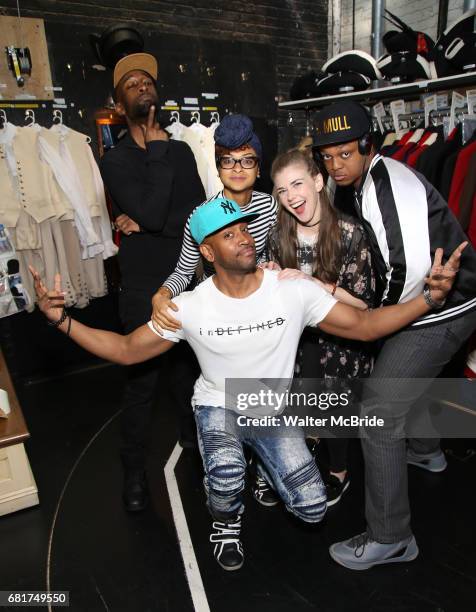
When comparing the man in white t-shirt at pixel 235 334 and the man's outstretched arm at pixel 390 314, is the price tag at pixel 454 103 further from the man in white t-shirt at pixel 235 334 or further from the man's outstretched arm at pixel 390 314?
the man in white t-shirt at pixel 235 334

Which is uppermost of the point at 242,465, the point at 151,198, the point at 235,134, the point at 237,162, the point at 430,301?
the point at 235,134

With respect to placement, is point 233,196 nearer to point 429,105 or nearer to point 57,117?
point 429,105

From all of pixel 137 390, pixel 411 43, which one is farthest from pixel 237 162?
pixel 411 43

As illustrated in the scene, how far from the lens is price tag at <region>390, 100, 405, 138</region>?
362 centimetres

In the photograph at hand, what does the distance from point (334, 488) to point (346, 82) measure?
296 centimetres

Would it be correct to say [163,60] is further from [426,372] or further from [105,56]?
[426,372]

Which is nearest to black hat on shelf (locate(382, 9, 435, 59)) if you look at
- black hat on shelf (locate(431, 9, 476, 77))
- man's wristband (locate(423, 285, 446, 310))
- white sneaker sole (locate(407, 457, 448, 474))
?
black hat on shelf (locate(431, 9, 476, 77))

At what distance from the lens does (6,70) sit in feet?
12.4

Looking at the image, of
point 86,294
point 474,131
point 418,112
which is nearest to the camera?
point 474,131

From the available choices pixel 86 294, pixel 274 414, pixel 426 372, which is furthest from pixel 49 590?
pixel 86 294

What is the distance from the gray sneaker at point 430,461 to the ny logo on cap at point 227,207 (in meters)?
1.89

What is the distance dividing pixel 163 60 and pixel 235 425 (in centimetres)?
370

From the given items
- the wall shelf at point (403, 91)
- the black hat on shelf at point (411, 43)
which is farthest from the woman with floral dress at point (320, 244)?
the black hat on shelf at point (411, 43)

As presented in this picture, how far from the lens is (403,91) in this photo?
321 centimetres
